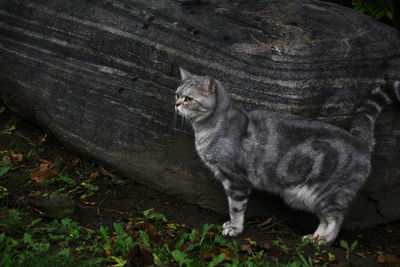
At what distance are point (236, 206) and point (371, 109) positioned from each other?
1.62m

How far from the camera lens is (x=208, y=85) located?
4320 mm

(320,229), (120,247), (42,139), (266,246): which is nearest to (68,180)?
(42,139)

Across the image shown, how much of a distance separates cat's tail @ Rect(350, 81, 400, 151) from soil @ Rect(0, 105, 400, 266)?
1.02 meters

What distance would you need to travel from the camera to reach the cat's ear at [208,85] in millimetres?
4285

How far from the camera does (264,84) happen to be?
468cm

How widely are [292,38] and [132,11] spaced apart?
5.77 feet

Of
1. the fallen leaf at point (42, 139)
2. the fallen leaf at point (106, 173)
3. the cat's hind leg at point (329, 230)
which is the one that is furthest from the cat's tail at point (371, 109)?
the fallen leaf at point (42, 139)

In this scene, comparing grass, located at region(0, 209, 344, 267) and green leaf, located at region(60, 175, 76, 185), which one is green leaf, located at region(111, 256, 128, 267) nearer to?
grass, located at region(0, 209, 344, 267)

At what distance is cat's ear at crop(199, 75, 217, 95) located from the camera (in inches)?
169

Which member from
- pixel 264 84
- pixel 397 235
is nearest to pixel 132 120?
pixel 264 84

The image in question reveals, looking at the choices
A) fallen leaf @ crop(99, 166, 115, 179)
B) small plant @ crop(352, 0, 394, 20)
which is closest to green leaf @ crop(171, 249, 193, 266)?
fallen leaf @ crop(99, 166, 115, 179)

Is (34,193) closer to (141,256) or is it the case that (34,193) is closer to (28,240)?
(28,240)

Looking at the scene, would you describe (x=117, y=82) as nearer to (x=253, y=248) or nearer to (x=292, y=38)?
(x=292, y=38)

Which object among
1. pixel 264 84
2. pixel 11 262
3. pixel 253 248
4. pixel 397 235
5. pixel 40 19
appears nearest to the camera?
pixel 11 262
